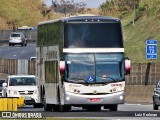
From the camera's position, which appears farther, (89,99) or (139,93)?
(139,93)

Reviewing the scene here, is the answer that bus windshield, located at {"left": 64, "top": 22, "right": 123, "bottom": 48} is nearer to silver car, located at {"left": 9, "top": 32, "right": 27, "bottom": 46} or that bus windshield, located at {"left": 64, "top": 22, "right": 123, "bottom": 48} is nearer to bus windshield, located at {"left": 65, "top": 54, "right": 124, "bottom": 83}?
bus windshield, located at {"left": 65, "top": 54, "right": 124, "bottom": 83}

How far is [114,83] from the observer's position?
121 ft

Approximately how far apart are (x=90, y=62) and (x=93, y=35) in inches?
45.5

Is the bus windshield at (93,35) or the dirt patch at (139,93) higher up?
the bus windshield at (93,35)

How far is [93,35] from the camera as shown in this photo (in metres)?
37.1

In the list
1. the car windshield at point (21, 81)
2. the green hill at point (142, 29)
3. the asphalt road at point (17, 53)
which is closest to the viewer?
the car windshield at point (21, 81)

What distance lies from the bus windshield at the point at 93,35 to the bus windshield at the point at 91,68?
49 centimetres

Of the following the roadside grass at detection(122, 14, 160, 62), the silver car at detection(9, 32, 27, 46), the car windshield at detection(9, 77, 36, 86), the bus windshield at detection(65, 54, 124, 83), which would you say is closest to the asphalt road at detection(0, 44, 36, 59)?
the silver car at detection(9, 32, 27, 46)

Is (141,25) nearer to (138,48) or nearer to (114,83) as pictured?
(138,48)

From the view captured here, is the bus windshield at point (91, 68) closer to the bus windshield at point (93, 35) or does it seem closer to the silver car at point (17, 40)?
the bus windshield at point (93, 35)

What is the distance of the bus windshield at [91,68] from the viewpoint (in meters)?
36.6

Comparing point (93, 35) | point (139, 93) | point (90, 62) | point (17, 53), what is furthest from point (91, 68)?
point (17, 53)

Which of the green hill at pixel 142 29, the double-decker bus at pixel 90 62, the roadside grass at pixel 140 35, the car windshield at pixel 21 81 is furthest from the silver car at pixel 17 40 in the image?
the double-decker bus at pixel 90 62

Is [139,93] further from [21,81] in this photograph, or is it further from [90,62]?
[90,62]
